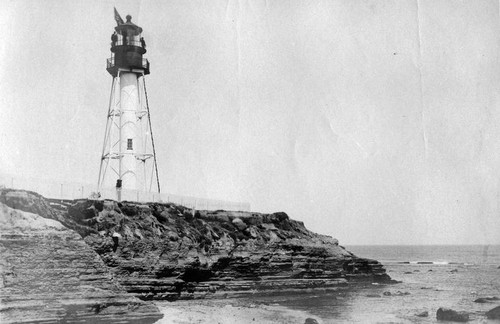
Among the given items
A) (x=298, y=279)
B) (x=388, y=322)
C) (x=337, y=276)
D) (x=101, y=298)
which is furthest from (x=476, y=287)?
(x=101, y=298)

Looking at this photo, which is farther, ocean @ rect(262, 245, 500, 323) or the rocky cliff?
ocean @ rect(262, 245, 500, 323)

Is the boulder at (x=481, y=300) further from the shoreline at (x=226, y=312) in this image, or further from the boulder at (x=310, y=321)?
the boulder at (x=310, y=321)

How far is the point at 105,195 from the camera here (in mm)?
33750

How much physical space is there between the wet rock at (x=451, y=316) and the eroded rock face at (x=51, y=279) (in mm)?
16046

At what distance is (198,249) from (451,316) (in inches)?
552

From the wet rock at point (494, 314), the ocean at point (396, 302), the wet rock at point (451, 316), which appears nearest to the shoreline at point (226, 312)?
the ocean at point (396, 302)

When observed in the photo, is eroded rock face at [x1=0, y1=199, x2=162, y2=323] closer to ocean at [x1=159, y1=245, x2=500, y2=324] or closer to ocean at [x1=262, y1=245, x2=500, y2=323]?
ocean at [x1=159, y1=245, x2=500, y2=324]

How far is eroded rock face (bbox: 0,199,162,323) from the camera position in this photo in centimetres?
2069

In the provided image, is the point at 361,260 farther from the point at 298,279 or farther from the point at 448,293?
the point at 298,279

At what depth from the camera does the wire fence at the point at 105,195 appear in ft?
92.9

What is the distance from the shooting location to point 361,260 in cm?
4600

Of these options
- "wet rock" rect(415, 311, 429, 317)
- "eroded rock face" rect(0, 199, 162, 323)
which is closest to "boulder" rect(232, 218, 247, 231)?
"wet rock" rect(415, 311, 429, 317)

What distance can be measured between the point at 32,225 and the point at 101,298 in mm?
3766

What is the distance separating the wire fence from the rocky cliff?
1.17m
